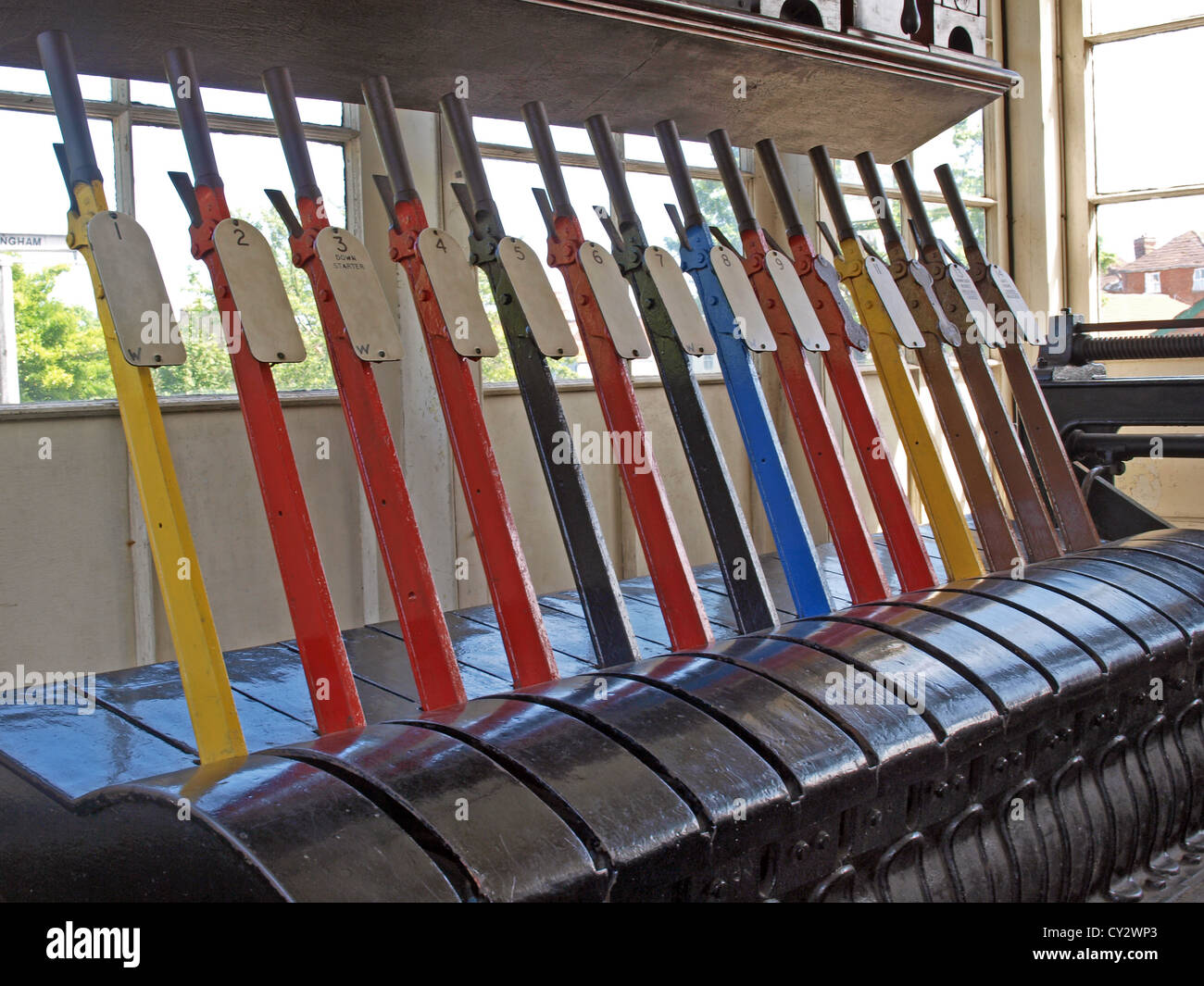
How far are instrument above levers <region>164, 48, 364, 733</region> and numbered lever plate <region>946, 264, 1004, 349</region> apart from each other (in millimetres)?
1413

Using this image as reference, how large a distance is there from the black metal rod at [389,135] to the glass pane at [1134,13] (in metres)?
5.91

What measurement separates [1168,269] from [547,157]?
5.60 m

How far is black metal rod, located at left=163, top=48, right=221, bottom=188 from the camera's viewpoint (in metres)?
1.49

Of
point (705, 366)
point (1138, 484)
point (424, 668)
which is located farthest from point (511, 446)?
point (1138, 484)

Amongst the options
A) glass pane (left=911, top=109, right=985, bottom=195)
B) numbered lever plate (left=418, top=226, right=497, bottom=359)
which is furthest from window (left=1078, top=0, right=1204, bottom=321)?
numbered lever plate (left=418, top=226, right=497, bottom=359)

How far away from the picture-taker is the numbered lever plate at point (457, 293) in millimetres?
1556

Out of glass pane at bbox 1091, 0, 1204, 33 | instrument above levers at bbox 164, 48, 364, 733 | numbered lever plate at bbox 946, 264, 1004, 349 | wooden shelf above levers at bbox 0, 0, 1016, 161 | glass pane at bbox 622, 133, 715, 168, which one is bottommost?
instrument above levers at bbox 164, 48, 364, 733

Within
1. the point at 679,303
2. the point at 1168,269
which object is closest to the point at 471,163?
the point at 679,303

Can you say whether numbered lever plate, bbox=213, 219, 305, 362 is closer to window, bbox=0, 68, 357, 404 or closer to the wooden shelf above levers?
the wooden shelf above levers

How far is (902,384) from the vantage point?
2156 millimetres

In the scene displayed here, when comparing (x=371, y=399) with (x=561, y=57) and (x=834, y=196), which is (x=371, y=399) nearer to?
(x=561, y=57)

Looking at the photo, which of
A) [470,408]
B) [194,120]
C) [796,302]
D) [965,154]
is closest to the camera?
[194,120]

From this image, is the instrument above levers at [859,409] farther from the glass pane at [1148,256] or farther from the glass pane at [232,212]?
the glass pane at [1148,256]

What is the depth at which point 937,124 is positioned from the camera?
2430 mm
